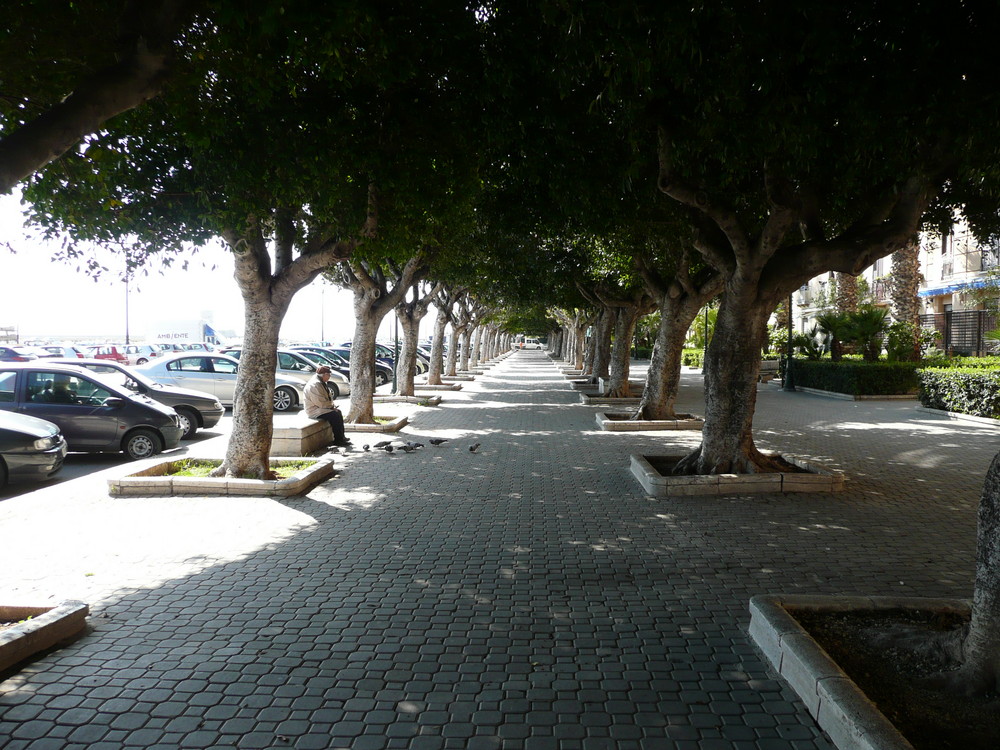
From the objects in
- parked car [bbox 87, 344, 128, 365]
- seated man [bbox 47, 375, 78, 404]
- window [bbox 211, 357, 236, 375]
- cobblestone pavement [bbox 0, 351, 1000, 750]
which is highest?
parked car [bbox 87, 344, 128, 365]

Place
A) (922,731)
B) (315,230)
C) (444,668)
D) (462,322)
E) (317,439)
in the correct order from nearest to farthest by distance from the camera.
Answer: (922,731)
(444,668)
(315,230)
(317,439)
(462,322)

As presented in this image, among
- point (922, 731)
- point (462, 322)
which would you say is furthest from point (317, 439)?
point (462, 322)

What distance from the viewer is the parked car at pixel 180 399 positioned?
12.8 metres

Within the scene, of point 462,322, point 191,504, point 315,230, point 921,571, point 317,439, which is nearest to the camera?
point 921,571

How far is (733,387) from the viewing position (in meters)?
8.59

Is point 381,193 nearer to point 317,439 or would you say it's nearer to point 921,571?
point 317,439

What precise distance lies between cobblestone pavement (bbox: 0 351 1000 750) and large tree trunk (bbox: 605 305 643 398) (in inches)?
402

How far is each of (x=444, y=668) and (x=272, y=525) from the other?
355cm

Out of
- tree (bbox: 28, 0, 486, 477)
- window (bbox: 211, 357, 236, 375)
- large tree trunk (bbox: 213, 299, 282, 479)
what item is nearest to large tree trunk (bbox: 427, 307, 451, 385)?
window (bbox: 211, 357, 236, 375)

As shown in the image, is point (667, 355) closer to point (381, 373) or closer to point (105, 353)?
point (381, 373)

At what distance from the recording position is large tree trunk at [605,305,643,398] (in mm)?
19641

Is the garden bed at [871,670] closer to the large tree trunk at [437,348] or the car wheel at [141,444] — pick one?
the car wheel at [141,444]

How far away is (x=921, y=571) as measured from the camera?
17.9 ft

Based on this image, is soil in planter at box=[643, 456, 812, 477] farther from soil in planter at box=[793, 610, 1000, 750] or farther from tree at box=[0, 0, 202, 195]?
tree at box=[0, 0, 202, 195]
